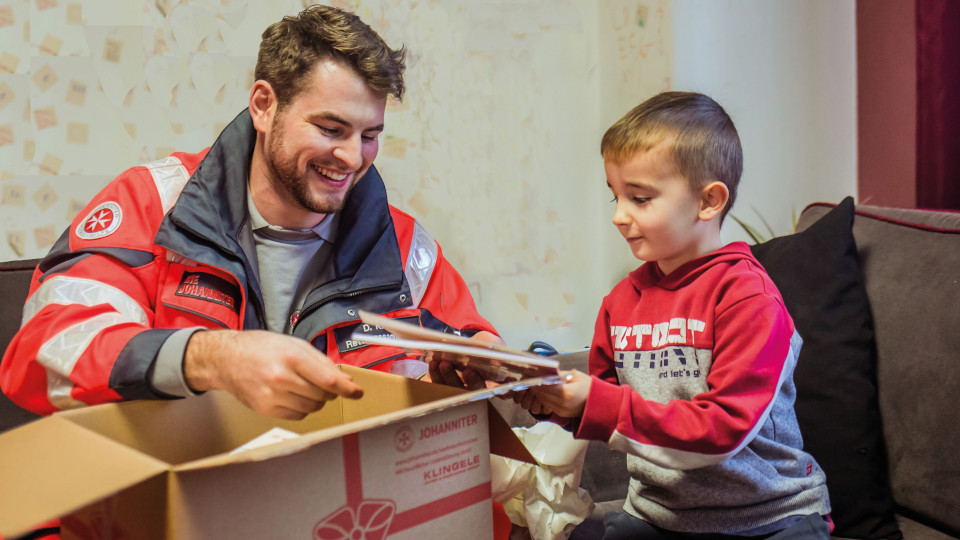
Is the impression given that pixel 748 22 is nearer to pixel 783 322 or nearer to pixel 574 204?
pixel 574 204

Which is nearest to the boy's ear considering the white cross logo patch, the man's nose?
the man's nose

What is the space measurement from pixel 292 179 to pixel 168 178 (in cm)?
25

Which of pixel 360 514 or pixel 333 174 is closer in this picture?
pixel 360 514

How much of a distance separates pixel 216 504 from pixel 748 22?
2337mm

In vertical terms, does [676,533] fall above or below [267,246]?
below

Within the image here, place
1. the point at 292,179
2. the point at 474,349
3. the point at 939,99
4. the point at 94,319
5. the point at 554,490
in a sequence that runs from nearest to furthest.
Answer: the point at 474,349
the point at 94,319
the point at 554,490
the point at 292,179
the point at 939,99

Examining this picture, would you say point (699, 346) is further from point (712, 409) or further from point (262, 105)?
point (262, 105)

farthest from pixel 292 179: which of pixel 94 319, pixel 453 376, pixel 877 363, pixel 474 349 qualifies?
pixel 877 363

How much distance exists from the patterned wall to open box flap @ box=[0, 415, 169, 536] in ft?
4.37

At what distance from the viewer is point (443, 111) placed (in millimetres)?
2361

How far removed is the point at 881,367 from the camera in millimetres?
1479

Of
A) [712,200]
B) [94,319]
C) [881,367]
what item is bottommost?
[881,367]

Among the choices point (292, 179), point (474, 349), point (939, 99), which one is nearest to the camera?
point (474, 349)

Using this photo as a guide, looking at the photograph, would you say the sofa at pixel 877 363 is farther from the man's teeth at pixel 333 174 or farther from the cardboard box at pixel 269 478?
the cardboard box at pixel 269 478
